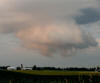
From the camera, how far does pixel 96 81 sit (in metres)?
73.2

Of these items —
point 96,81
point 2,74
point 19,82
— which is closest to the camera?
point 19,82

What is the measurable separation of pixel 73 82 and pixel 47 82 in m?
5.47

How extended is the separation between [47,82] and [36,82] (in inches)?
105

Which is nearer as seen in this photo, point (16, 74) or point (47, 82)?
point (47, 82)

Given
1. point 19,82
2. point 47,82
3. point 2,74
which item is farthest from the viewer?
point 2,74

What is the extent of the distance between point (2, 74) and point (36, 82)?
29.2m

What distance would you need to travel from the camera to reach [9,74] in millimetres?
92625

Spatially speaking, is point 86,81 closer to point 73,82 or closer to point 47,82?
point 73,82

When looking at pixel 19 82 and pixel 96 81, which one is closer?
pixel 19 82

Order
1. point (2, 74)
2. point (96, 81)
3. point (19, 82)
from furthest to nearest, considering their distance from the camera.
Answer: point (2, 74), point (96, 81), point (19, 82)

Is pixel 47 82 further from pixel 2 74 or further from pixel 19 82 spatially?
pixel 2 74

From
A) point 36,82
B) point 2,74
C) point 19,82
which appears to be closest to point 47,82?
point 36,82

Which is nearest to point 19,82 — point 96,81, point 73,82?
point 73,82

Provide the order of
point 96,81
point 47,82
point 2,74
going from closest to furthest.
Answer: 1. point 47,82
2. point 96,81
3. point 2,74
